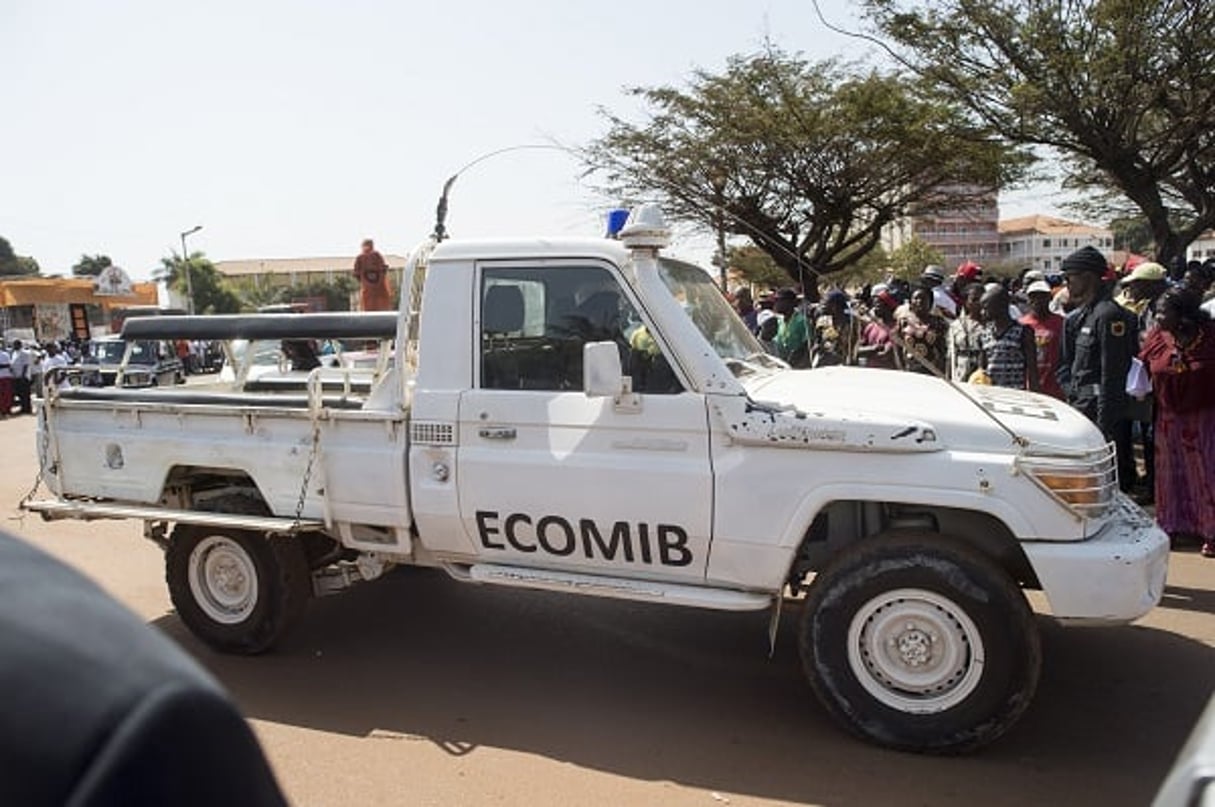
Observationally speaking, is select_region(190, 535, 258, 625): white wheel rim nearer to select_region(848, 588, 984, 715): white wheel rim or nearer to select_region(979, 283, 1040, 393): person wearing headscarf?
select_region(848, 588, 984, 715): white wheel rim

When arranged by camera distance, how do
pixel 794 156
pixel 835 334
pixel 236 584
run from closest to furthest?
pixel 236 584
pixel 835 334
pixel 794 156

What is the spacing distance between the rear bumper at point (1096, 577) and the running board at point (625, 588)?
112 centimetres

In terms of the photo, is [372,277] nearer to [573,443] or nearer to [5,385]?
[573,443]

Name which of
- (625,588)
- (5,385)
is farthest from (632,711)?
(5,385)

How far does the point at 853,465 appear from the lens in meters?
3.90

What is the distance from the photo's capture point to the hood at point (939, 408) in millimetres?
3830

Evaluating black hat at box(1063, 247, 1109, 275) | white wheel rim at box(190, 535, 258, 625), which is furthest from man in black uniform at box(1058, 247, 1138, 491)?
white wheel rim at box(190, 535, 258, 625)

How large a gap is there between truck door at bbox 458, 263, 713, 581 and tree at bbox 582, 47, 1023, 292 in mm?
14111

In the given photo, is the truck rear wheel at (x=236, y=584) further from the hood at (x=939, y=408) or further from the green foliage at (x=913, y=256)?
the green foliage at (x=913, y=256)

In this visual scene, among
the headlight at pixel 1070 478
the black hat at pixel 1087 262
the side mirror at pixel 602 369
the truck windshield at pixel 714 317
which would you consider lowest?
the headlight at pixel 1070 478

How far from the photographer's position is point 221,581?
17.1 feet

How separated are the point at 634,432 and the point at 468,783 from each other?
156cm

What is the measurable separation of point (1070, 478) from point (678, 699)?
196 centimetres

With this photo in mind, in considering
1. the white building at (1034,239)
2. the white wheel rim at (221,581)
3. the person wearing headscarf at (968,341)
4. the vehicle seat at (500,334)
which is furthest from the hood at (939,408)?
the white building at (1034,239)
